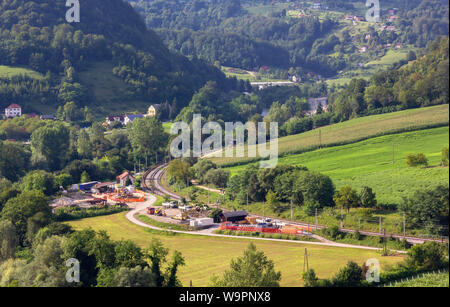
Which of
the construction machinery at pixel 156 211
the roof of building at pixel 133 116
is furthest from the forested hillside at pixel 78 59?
the construction machinery at pixel 156 211

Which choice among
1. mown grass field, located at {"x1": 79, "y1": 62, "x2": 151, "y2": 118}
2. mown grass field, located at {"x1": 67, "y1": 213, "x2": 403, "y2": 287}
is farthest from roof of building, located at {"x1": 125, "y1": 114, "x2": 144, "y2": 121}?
mown grass field, located at {"x1": 67, "y1": 213, "x2": 403, "y2": 287}

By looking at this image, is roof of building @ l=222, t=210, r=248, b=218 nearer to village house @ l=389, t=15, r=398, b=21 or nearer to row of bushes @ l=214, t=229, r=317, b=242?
row of bushes @ l=214, t=229, r=317, b=242

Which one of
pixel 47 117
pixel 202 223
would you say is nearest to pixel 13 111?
pixel 47 117

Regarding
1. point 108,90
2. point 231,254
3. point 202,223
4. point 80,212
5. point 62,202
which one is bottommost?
point 231,254

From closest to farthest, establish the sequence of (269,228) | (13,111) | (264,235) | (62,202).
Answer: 1. (264,235)
2. (269,228)
3. (62,202)
4. (13,111)

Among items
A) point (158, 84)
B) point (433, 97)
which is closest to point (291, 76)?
point (158, 84)

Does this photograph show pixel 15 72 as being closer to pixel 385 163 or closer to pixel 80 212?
pixel 80 212

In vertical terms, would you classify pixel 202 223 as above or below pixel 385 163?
below
